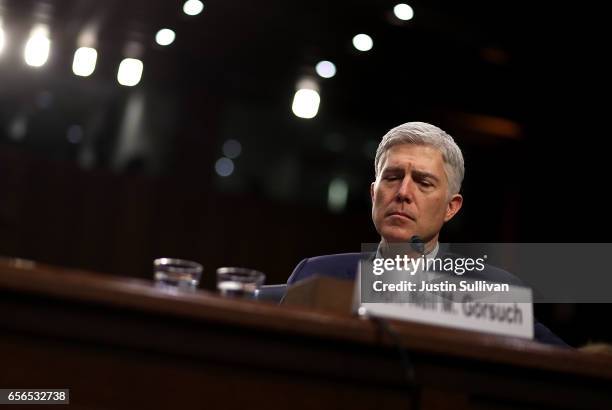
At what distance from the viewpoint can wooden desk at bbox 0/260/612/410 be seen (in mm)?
870

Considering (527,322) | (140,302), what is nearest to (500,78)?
(527,322)

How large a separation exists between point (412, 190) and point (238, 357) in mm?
1006

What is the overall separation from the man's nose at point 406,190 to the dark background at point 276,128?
7.94 ft

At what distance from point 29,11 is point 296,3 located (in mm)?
1602

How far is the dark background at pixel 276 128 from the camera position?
14.3 feet

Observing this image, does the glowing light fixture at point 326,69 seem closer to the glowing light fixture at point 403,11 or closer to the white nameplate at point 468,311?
the glowing light fixture at point 403,11

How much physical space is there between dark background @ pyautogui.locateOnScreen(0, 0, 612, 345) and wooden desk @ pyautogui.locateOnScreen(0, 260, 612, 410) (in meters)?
3.22

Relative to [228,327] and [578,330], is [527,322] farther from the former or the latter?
[578,330]

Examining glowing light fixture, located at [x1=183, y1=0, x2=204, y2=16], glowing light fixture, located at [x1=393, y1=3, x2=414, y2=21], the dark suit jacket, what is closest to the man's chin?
the dark suit jacket

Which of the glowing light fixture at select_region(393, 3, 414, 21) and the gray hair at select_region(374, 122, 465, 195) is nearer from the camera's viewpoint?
the gray hair at select_region(374, 122, 465, 195)

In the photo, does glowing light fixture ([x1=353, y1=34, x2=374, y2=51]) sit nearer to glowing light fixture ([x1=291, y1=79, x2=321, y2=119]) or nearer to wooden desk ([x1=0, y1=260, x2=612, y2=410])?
glowing light fixture ([x1=291, y1=79, x2=321, y2=119])

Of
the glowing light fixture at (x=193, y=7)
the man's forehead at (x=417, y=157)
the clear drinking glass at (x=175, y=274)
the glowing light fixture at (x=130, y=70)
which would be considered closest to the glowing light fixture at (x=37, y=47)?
the glowing light fixture at (x=130, y=70)

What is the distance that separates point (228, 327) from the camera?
0.93 m

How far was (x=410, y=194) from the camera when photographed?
1844mm
